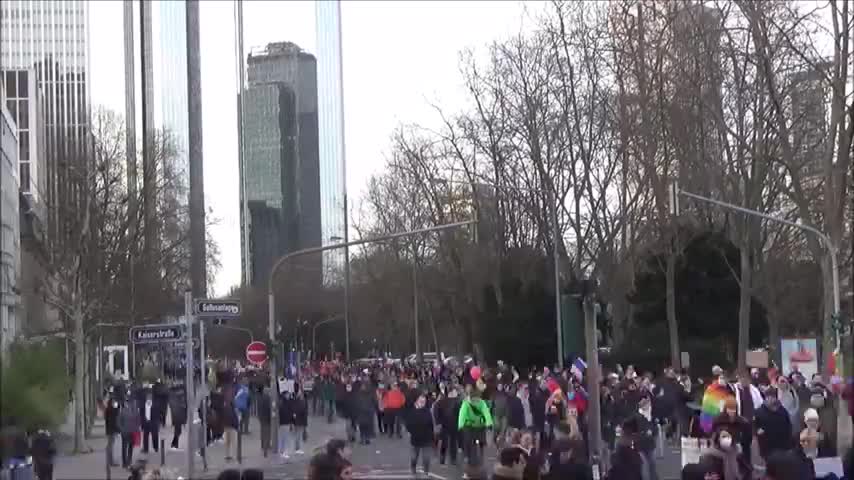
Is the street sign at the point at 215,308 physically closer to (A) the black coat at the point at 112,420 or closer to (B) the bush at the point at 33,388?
(A) the black coat at the point at 112,420

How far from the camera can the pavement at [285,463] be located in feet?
79.9

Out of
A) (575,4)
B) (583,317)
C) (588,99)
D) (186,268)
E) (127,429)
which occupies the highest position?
(575,4)

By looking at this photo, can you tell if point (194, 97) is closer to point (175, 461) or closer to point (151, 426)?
point (151, 426)

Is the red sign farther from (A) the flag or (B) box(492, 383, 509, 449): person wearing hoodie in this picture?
(A) the flag

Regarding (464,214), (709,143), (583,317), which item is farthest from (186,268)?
(583,317)

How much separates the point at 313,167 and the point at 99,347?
7410 cm

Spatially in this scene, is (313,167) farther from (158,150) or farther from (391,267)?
(158,150)

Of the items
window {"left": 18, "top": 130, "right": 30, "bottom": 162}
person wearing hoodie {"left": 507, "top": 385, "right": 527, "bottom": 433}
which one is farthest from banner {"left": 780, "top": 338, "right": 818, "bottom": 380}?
window {"left": 18, "top": 130, "right": 30, "bottom": 162}

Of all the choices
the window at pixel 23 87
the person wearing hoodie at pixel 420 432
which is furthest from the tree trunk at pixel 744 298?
the window at pixel 23 87

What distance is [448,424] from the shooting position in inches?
1022

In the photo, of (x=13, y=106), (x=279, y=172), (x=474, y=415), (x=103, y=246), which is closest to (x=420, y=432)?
(x=474, y=415)

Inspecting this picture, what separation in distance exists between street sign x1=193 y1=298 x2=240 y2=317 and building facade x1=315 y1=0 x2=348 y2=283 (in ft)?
262

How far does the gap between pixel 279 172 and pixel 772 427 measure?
103 m

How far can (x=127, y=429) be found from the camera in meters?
26.2
